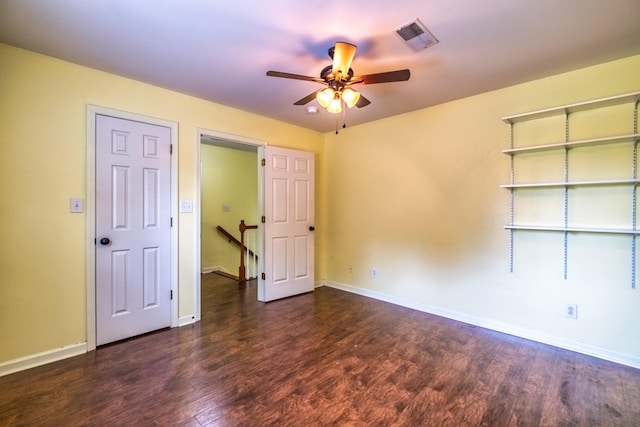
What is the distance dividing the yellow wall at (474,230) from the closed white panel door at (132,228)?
2393 mm

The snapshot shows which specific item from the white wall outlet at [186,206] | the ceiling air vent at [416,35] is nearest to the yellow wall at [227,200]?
the white wall outlet at [186,206]

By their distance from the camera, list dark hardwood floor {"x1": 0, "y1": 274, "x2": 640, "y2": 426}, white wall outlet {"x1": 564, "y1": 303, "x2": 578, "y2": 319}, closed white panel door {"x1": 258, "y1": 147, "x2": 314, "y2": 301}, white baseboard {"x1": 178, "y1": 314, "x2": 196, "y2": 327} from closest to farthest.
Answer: dark hardwood floor {"x1": 0, "y1": 274, "x2": 640, "y2": 426} → white wall outlet {"x1": 564, "y1": 303, "x2": 578, "y2": 319} → white baseboard {"x1": 178, "y1": 314, "x2": 196, "y2": 327} → closed white panel door {"x1": 258, "y1": 147, "x2": 314, "y2": 301}

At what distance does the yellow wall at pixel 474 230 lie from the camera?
2.34 metres

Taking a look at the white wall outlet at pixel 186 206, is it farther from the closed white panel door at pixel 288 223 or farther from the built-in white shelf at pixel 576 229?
the built-in white shelf at pixel 576 229

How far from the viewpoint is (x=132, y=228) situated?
269 centimetres

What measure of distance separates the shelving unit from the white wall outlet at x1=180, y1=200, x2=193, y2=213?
3172mm

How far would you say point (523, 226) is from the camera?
267 centimetres

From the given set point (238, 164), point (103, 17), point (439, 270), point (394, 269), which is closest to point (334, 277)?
point (394, 269)

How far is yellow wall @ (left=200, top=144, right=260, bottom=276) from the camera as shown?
5.44m

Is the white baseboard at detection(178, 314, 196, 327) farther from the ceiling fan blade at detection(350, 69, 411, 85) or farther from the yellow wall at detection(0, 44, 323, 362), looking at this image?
the ceiling fan blade at detection(350, 69, 411, 85)

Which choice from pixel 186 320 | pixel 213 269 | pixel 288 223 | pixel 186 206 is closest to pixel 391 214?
pixel 288 223

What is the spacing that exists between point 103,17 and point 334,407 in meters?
2.83

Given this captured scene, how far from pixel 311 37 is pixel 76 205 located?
232cm

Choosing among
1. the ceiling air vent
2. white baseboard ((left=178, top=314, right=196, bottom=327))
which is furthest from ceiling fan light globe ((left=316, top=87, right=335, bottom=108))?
white baseboard ((left=178, top=314, right=196, bottom=327))
